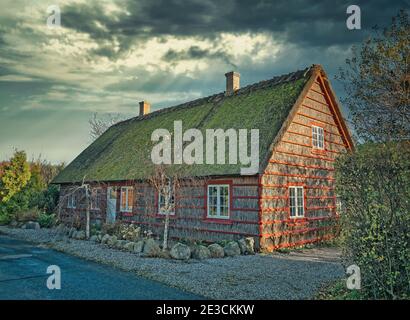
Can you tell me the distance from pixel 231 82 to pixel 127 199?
9239 millimetres

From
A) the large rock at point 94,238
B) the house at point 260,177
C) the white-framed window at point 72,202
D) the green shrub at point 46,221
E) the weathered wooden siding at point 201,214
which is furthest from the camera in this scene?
the white-framed window at point 72,202

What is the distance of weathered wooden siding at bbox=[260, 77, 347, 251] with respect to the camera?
44.9 ft

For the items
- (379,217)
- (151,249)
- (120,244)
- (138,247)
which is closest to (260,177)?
(151,249)

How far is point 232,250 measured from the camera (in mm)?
12242

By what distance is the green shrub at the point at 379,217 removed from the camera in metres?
6.25

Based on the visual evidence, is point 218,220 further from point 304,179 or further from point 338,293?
point 338,293

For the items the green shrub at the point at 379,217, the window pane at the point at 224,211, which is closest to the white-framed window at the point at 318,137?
the window pane at the point at 224,211

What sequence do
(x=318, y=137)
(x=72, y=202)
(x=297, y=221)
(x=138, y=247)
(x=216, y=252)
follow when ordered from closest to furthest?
(x=216, y=252) < (x=138, y=247) < (x=297, y=221) < (x=318, y=137) < (x=72, y=202)

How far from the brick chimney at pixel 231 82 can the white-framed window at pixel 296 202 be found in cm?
712

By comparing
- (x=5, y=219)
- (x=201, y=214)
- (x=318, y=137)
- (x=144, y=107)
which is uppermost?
(x=144, y=107)

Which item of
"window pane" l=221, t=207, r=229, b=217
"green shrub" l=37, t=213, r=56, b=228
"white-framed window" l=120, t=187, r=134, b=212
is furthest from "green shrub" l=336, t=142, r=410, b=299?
"green shrub" l=37, t=213, r=56, b=228

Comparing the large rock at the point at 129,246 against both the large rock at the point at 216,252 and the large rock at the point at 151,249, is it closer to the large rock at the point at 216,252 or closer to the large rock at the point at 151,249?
the large rock at the point at 151,249

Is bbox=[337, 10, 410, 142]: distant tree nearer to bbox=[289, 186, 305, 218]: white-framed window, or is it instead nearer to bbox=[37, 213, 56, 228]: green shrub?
bbox=[289, 186, 305, 218]: white-framed window
